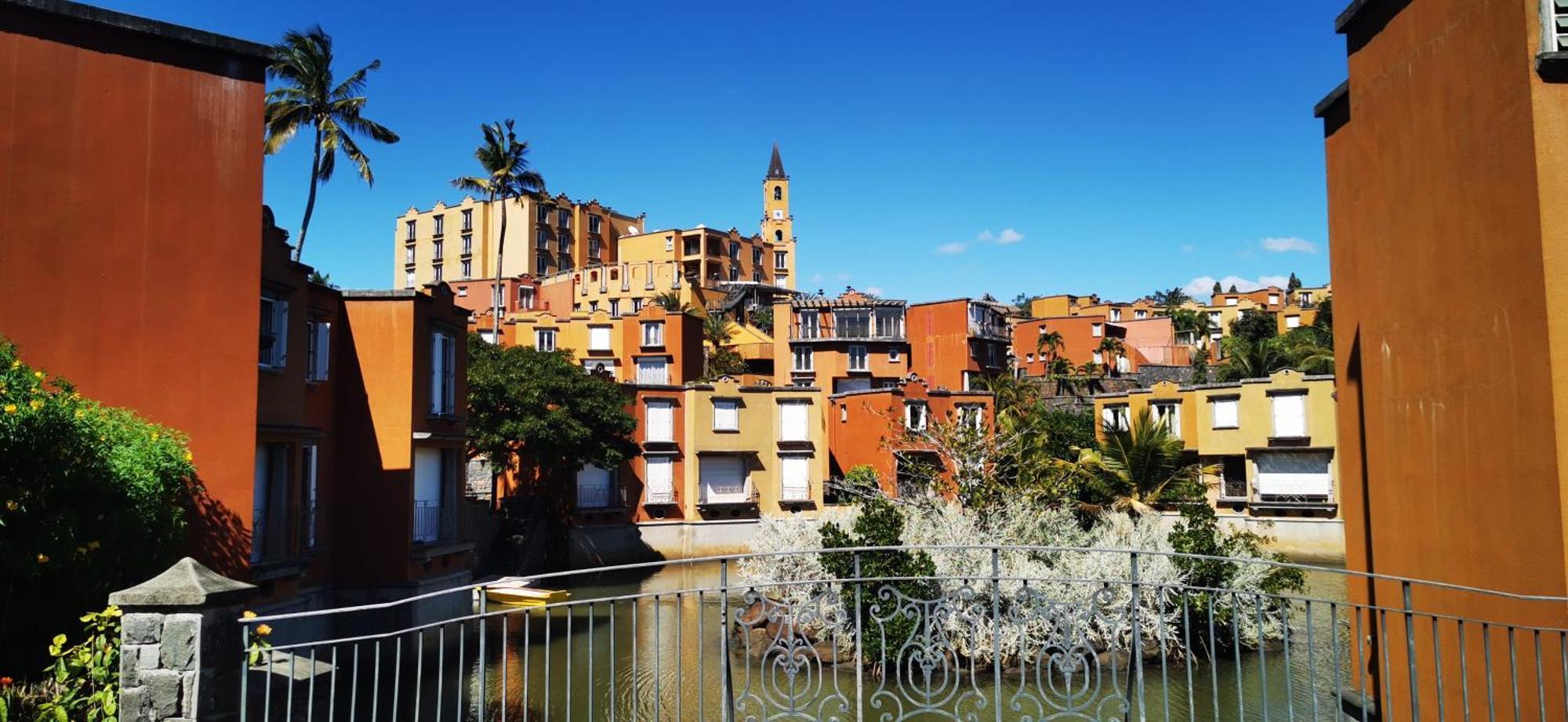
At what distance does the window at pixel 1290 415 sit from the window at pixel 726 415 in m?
20.2

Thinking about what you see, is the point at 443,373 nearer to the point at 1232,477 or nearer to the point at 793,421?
the point at 793,421

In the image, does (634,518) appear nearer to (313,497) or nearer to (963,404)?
(963,404)

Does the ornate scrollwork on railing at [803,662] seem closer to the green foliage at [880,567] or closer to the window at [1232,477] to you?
the green foliage at [880,567]

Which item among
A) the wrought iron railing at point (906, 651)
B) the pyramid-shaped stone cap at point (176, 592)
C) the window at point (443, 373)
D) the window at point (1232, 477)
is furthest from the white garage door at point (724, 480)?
the pyramid-shaped stone cap at point (176, 592)

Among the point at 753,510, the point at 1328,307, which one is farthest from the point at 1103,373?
the point at 753,510

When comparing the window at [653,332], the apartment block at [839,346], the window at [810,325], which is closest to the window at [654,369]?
the window at [653,332]

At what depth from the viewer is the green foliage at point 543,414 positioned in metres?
34.1

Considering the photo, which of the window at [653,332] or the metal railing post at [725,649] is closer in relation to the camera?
the metal railing post at [725,649]

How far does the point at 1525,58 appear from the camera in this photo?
7.09 metres

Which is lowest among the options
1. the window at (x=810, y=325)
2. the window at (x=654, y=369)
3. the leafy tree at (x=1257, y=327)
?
the window at (x=654, y=369)

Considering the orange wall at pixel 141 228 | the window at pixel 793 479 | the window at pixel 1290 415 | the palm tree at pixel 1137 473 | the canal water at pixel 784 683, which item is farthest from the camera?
the window at pixel 793 479

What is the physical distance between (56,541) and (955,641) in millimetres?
12879

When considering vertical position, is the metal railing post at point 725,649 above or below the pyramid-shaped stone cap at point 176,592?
below

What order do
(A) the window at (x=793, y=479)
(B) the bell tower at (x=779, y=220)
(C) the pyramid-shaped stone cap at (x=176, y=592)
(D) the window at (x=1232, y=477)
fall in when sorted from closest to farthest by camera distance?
(C) the pyramid-shaped stone cap at (x=176, y=592), (A) the window at (x=793, y=479), (D) the window at (x=1232, y=477), (B) the bell tower at (x=779, y=220)
